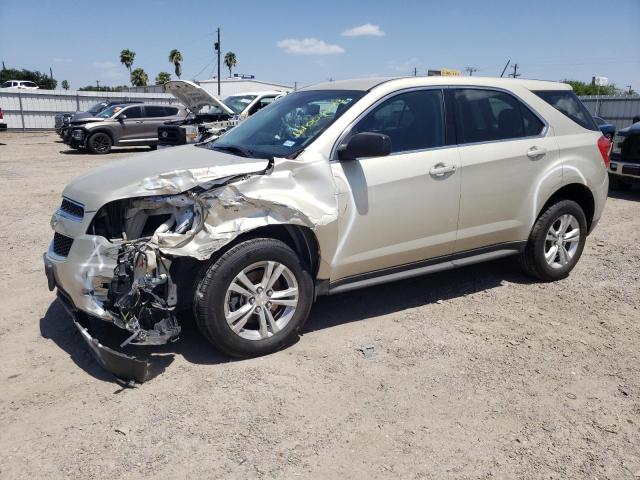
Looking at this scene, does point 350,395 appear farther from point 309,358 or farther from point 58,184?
point 58,184

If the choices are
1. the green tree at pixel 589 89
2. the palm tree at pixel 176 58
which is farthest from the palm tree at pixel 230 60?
the green tree at pixel 589 89

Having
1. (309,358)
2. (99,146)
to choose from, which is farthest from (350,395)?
(99,146)

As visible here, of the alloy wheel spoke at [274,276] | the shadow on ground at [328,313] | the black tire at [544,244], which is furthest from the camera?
the black tire at [544,244]

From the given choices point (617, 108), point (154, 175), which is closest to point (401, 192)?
point (154, 175)

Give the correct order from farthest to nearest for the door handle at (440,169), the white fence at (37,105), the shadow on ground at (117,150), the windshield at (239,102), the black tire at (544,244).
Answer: the white fence at (37,105), the shadow on ground at (117,150), the windshield at (239,102), the black tire at (544,244), the door handle at (440,169)

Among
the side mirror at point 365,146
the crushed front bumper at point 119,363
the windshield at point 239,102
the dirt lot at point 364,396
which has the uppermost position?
the windshield at point 239,102

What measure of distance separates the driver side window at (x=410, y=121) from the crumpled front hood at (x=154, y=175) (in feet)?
3.13

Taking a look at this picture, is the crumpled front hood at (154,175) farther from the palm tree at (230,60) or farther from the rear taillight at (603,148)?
the palm tree at (230,60)

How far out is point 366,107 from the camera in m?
4.18

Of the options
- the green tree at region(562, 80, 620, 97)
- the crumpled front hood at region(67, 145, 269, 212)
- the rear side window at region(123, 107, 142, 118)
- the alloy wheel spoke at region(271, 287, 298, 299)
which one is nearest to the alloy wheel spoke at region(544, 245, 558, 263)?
the alloy wheel spoke at region(271, 287, 298, 299)

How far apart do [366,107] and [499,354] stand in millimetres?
2057

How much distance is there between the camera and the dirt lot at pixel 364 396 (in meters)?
2.86

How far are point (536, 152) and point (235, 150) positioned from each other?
2647 millimetres

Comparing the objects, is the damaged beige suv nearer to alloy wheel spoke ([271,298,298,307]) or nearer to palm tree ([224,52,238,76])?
alloy wheel spoke ([271,298,298,307])
